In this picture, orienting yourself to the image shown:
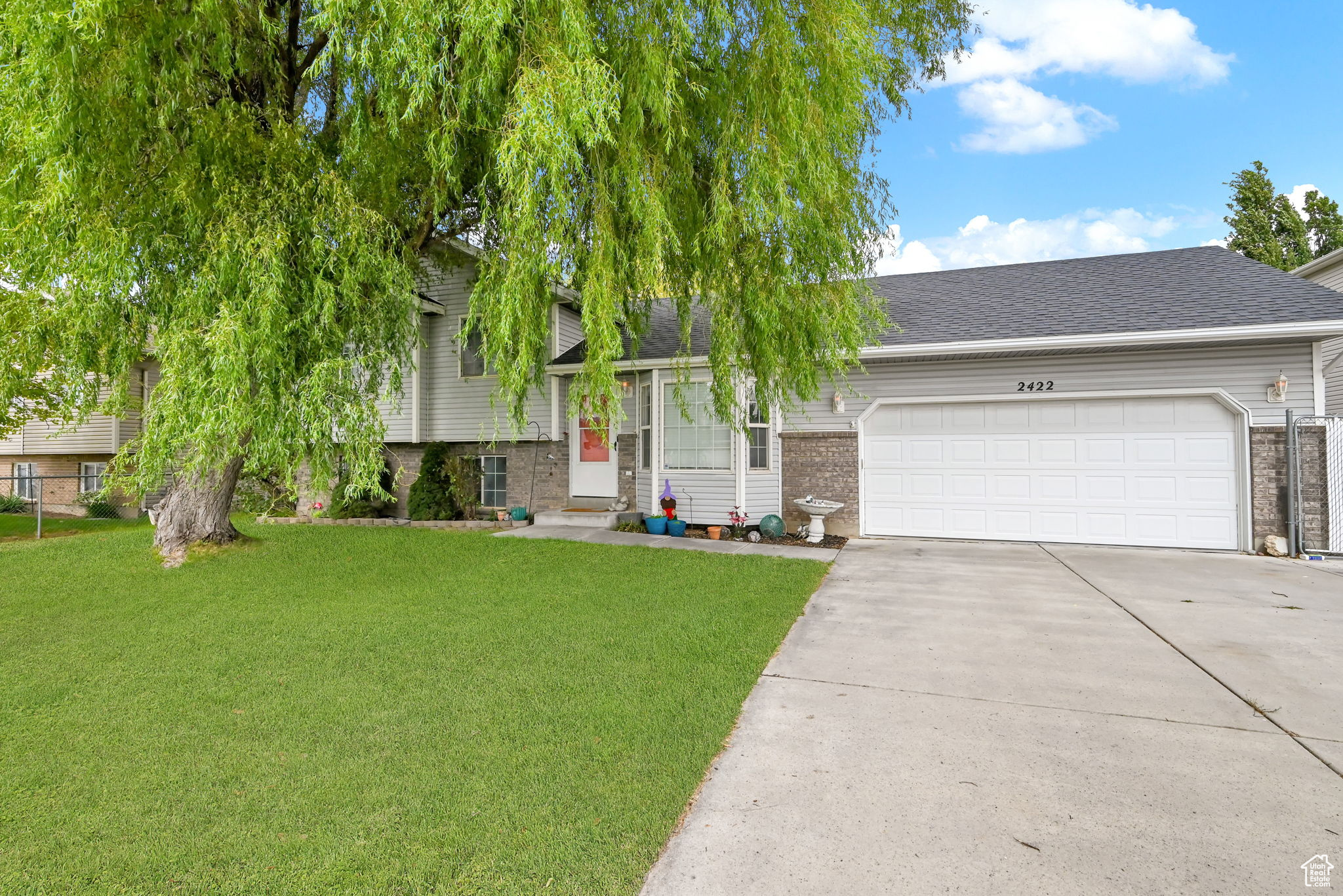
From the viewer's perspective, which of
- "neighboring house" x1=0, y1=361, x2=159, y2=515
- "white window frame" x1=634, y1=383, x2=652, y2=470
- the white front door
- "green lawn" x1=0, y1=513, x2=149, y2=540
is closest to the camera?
"white window frame" x1=634, y1=383, x2=652, y2=470

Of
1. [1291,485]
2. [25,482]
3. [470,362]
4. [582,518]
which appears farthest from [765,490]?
[25,482]

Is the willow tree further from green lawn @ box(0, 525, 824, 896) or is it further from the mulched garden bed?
the mulched garden bed

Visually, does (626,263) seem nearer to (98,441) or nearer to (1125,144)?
(1125,144)

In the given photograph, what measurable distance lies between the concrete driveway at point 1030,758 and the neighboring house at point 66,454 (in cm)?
1704

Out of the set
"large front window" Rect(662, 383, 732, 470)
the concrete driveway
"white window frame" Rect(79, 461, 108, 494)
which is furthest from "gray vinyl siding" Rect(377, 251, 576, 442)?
"white window frame" Rect(79, 461, 108, 494)

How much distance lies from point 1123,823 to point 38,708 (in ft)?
16.4

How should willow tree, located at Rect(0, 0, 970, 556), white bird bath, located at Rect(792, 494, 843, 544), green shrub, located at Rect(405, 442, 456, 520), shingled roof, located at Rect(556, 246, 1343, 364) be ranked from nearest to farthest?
willow tree, located at Rect(0, 0, 970, 556), shingled roof, located at Rect(556, 246, 1343, 364), white bird bath, located at Rect(792, 494, 843, 544), green shrub, located at Rect(405, 442, 456, 520)

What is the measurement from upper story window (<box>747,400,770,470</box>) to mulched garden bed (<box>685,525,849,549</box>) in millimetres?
1106

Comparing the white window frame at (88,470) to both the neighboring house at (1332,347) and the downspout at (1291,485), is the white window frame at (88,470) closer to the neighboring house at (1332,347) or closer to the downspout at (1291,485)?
the downspout at (1291,485)

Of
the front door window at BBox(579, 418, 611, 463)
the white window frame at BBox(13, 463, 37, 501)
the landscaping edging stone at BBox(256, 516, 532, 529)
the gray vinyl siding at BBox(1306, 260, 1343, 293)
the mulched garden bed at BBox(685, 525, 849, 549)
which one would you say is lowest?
the mulched garden bed at BBox(685, 525, 849, 549)

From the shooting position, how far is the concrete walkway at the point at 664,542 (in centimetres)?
777

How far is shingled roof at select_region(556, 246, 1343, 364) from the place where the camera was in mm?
7738

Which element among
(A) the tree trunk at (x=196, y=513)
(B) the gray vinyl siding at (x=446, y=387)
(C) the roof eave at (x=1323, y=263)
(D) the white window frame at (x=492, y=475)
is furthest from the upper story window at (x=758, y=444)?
(C) the roof eave at (x=1323, y=263)

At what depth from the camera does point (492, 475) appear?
1129 cm
